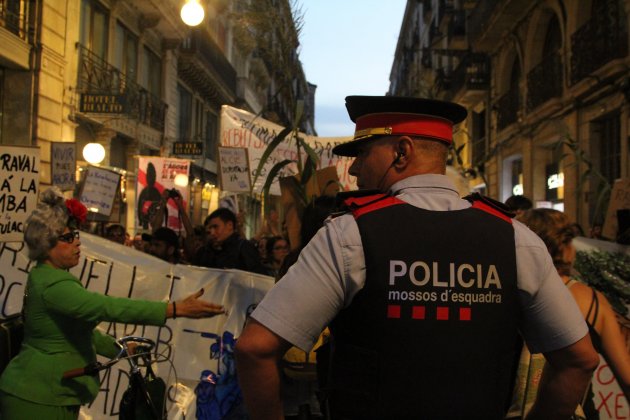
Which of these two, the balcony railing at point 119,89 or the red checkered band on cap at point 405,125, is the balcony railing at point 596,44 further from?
the red checkered band on cap at point 405,125

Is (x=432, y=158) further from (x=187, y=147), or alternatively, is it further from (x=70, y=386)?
(x=187, y=147)

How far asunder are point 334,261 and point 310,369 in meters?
2.33

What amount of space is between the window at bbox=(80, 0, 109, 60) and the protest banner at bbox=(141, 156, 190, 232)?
201 inches

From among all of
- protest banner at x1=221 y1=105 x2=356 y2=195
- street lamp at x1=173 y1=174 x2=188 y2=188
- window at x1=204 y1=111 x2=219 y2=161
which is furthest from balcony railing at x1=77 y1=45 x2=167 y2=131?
window at x1=204 y1=111 x2=219 y2=161

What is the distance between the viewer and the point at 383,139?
209 cm

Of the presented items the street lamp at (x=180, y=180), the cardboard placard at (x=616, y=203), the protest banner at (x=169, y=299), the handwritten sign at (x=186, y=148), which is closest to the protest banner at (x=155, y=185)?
the street lamp at (x=180, y=180)

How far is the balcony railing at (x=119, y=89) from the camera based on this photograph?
16062 millimetres

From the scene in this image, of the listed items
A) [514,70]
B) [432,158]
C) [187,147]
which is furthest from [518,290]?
[514,70]

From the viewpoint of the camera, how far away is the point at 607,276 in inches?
169

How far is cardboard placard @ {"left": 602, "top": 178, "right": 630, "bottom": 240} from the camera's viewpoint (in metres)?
6.19

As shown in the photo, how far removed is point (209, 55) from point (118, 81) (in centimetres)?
1058

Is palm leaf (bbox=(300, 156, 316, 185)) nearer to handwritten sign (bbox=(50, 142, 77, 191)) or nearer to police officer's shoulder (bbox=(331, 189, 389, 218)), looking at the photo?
police officer's shoulder (bbox=(331, 189, 389, 218))

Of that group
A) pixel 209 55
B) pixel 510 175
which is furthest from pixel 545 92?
pixel 209 55

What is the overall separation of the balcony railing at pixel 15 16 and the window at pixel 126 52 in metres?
5.01
